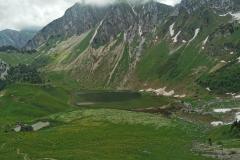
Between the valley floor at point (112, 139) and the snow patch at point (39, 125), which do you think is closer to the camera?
the valley floor at point (112, 139)

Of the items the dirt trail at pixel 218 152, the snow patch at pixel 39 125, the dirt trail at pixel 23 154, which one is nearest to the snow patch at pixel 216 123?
the dirt trail at pixel 218 152

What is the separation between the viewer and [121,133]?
488 feet

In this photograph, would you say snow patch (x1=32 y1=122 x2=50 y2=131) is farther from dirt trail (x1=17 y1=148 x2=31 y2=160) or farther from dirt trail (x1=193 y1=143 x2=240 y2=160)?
dirt trail (x1=193 y1=143 x2=240 y2=160)

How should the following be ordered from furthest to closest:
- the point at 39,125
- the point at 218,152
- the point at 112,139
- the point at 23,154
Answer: the point at 39,125 < the point at 112,139 < the point at 218,152 < the point at 23,154

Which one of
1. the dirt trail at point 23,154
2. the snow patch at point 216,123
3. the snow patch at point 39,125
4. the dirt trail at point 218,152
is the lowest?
the snow patch at point 216,123

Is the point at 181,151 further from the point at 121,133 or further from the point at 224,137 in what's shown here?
the point at 121,133

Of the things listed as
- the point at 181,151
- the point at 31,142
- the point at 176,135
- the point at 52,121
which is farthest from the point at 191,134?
the point at 52,121

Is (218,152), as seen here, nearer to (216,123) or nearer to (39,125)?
(216,123)

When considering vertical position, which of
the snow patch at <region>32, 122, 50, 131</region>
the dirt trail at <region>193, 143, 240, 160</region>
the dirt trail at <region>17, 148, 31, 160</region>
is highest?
the dirt trail at <region>17, 148, 31, 160</region>

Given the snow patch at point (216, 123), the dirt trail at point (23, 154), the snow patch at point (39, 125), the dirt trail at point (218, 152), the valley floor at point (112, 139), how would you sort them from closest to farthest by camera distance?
the dirt trail at point (23, 154), the dirt trail at point (218, 152), the valley floor at point (112, 139), the snow patch at point (39, 125), the snow patch at point (216, 123)

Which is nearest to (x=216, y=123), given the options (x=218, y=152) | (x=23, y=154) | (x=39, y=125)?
(x=39, y=125)

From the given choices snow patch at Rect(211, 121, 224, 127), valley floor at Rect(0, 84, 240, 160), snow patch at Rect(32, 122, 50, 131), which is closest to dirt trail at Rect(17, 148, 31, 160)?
valley floor at Rect(0, 84, 240, 160)

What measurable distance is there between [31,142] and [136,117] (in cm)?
6790

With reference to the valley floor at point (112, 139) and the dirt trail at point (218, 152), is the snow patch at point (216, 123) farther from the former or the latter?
the dirt trail at point (218, 152)
